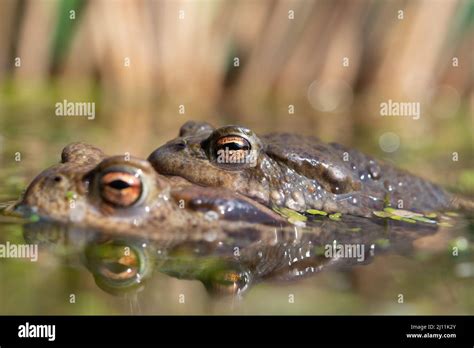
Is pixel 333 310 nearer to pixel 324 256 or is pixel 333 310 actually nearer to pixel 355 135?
pixel 324 256

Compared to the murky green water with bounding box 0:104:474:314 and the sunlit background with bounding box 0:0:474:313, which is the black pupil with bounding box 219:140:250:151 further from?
the sunlit background with bounding box 0:0:474:313

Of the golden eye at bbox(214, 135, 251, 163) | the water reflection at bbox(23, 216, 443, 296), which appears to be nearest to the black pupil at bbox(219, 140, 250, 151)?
the golden eye at bbox(214, 135, 251, 163)

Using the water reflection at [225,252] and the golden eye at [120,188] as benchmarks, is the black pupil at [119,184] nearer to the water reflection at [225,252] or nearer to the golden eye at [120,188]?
the golden eye at [120,188]

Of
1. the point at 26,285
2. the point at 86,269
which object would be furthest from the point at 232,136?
the point at 26,285

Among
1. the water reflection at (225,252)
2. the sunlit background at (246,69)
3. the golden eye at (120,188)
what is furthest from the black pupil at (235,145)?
the sunlit background at (246,69)

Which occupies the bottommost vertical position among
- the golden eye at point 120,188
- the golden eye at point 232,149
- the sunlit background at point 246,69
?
the golden eye at point 120,188
